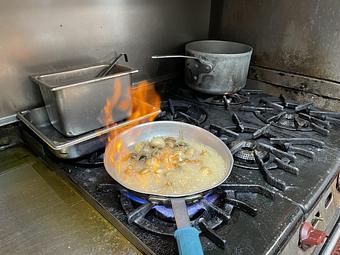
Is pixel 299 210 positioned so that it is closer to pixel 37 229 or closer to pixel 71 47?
pixel 37 229

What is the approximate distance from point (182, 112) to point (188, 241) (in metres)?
0.59

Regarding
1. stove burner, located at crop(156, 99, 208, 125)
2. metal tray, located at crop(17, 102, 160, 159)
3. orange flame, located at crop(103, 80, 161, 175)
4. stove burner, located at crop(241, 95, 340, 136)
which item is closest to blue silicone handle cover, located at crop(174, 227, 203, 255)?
orange flame, located at crop(103, 80, 161, 175)

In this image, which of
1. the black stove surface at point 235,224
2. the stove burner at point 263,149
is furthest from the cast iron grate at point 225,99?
the black stove surface at point 235,224

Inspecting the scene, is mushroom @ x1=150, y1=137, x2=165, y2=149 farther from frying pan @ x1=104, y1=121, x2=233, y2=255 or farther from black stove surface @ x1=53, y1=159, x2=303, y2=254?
black stove surface @ x1=53, y1=159, x2=303, y2=254

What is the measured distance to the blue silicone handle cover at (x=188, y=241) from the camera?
1.47ft

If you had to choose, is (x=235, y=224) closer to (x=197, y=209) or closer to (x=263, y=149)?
(x=197, y=209)

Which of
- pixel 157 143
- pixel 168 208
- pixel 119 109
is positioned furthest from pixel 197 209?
pixel 119 109

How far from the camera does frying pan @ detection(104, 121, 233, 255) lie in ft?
1.54

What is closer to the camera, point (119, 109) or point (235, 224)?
point (235, 224)

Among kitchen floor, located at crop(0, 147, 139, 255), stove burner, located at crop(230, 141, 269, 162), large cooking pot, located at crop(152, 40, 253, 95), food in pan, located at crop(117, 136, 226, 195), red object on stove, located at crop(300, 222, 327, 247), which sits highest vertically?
large cooking pot, located at crop(152, 40, 253, 95)

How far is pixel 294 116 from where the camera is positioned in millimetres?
992

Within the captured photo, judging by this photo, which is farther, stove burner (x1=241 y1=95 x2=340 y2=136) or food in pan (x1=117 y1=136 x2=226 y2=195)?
stove burner (x1=241 y1=95 x2=340 y2=136)

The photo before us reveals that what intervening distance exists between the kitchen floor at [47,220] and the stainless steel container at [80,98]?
148mm

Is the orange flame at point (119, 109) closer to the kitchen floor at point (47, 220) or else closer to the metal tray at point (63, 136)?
the metal tray at point (63, 136)
